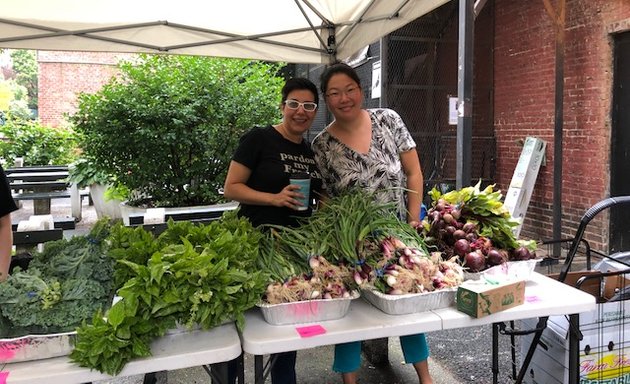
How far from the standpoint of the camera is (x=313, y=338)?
6.09 ft

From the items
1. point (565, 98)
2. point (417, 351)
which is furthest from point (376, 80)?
point (417, 351)

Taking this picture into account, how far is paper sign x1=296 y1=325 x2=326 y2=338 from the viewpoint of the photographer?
1.87 meters

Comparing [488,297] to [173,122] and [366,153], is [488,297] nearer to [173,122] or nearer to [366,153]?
[366,153]

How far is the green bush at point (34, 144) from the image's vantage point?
42.9 ft

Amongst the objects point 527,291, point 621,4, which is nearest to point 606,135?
point 621,4

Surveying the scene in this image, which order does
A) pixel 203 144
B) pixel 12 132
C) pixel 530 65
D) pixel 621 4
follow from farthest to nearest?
pixel 12 132
pixel 530 65
pixel 203 144
pixel 621 4

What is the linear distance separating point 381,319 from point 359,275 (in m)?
0.19

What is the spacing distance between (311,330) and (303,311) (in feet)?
0.29

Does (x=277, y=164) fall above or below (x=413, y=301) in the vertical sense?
above

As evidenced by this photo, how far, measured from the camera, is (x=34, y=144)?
13617mm

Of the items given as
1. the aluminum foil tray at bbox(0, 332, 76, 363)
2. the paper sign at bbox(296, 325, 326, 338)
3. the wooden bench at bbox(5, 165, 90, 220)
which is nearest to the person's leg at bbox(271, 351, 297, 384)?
the paper sign at bbox(296, 325, 326, 338)

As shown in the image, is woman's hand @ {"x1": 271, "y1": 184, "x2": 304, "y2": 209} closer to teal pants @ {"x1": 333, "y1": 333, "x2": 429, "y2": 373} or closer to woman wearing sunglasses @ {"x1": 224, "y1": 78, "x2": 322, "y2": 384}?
woman wearing sunglasses @ {"x1": 224, "y1": 78, "x2": 322, "y2": 384}

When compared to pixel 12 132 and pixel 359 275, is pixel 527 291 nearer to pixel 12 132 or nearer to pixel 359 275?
pixel 359 275

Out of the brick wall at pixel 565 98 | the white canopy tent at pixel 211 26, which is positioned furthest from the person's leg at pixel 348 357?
the brick wall at pixel 565 98
